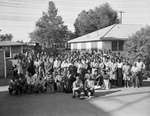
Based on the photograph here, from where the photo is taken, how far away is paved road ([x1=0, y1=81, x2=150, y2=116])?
675cm

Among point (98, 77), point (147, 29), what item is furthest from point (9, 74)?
point (147, 29)

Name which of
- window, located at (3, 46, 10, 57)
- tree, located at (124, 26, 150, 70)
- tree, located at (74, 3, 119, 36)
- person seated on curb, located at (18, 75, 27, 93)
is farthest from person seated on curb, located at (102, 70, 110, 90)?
tree, located at (74, 3, 119, 36)

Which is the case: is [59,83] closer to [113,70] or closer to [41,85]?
[41,85]

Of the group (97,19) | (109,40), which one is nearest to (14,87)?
(109,40)

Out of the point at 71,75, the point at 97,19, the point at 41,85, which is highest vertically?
the point at 97,19

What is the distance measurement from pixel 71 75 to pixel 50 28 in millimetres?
36970

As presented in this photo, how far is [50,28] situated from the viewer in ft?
151

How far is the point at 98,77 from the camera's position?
37.7 feet

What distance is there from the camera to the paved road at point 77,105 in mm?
6746

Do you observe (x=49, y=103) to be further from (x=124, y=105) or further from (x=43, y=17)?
(x=43, y=17)

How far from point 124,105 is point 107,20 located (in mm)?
43764

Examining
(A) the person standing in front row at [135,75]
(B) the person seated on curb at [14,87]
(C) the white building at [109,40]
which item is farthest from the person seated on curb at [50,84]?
(C) the white building at [109,40]

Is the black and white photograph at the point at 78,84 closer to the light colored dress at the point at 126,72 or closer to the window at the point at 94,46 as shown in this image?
the light colored dress at the point at 126,72

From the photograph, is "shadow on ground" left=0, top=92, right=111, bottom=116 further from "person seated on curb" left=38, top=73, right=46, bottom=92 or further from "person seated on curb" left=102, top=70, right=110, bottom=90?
"person seated on curb" left=102, top=70, right=110, bottom=90
